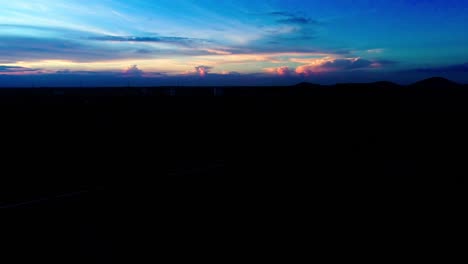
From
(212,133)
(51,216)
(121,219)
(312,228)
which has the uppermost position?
(51,216)

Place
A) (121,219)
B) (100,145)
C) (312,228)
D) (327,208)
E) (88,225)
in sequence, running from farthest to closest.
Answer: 1. (100,145)
2. (327,208)
3. (312,228)
4. (121,219)
5. (88,225)

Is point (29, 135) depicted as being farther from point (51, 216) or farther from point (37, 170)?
point (51, 216)

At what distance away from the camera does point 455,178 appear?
5.02m

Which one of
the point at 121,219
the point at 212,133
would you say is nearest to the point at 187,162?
the point at 212,133

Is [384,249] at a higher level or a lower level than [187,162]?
higher

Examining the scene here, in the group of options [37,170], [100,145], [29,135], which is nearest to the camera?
[37,170]

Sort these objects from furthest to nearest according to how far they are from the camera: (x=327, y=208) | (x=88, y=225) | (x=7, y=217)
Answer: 1. (x=327, y=208)
2. (x=88, y=225)
3. (x=7, y=217)

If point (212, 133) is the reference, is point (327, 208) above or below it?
above

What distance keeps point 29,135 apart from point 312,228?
1512 cm

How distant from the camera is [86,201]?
2.62m

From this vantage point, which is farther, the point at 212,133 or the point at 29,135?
the point at 212,133

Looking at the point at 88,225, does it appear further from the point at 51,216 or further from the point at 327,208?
the point at 327,208

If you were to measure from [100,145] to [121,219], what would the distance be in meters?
10.6

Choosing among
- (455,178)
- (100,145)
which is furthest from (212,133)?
(455,178)
